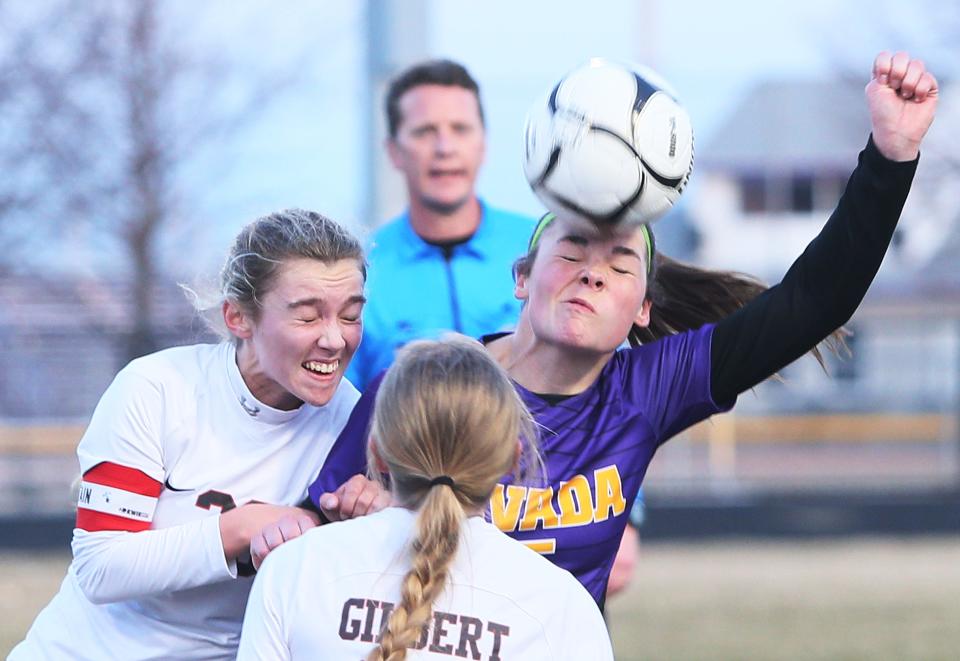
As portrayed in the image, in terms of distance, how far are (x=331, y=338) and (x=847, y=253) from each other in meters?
1.15

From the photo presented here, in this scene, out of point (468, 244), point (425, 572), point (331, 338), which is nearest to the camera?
point (425, 572)

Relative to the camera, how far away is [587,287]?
10.7 feet

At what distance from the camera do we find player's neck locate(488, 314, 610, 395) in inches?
133

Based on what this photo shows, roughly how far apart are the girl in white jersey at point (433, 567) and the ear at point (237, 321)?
0.85 metres

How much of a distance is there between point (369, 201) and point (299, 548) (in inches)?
239

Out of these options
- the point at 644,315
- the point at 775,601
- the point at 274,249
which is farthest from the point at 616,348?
the point at 775,601

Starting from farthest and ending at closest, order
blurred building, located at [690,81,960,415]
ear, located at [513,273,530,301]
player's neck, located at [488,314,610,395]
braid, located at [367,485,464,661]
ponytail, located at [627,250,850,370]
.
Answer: blurred building, located at [690,81,960,415], ponytail, located at [627,250,850,370], ear, located at [513,273,530,301], player's neck, located at [488,314,610,395], braid, located at [367,485,464,661]

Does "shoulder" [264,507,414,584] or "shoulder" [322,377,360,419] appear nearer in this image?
"shoulder" [264,507,414,584]

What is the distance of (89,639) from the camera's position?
344cm

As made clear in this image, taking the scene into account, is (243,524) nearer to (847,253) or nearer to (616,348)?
(616,348)

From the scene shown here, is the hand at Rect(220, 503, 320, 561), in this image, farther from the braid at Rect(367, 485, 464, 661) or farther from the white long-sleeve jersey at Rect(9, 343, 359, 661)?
the braid at Rect(367, 485, 464, 661)

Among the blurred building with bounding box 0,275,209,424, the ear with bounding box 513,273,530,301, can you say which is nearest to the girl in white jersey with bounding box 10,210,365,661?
the ear with bounding box 513,273,530,301

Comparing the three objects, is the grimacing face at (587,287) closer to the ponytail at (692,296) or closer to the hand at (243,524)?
the ponytail at (692,296)

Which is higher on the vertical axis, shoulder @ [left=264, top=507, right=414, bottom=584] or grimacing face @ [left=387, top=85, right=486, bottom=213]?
grimacing face @ [left=387, top=85, right=486, bottom=213]
